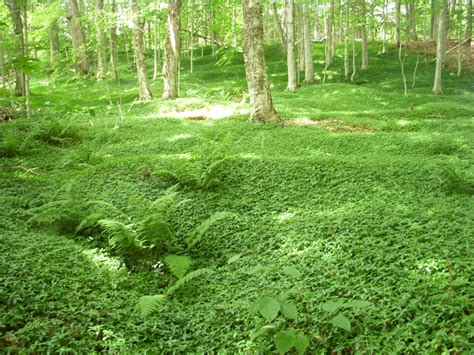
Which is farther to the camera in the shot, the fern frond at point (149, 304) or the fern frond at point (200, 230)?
the fern frond at point (200, 230)

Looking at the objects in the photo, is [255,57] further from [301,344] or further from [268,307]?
[301,344]

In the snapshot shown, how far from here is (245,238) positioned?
588 centimetres

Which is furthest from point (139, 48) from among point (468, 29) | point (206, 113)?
point (468, 29)

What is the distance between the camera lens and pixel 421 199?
610 centimetres

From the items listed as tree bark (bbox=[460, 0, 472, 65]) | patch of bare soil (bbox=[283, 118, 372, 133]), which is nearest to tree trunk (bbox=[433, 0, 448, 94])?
tree bark (bbox=[460, 0, 472, 65])

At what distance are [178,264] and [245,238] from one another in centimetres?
123

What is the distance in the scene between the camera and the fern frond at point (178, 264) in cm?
495

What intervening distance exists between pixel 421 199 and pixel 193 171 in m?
3.92

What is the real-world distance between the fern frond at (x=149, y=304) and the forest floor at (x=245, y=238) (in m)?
0.09

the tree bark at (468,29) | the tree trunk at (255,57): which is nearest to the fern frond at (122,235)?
the tree trunk at (255,57)

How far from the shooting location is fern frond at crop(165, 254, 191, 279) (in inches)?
195

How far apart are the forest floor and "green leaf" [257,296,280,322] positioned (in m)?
0.02

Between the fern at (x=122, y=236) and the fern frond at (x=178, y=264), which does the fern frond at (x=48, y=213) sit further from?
the fern frond at (x=178, y=264)

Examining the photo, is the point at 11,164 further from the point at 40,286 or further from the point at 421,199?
the point at 421,199
